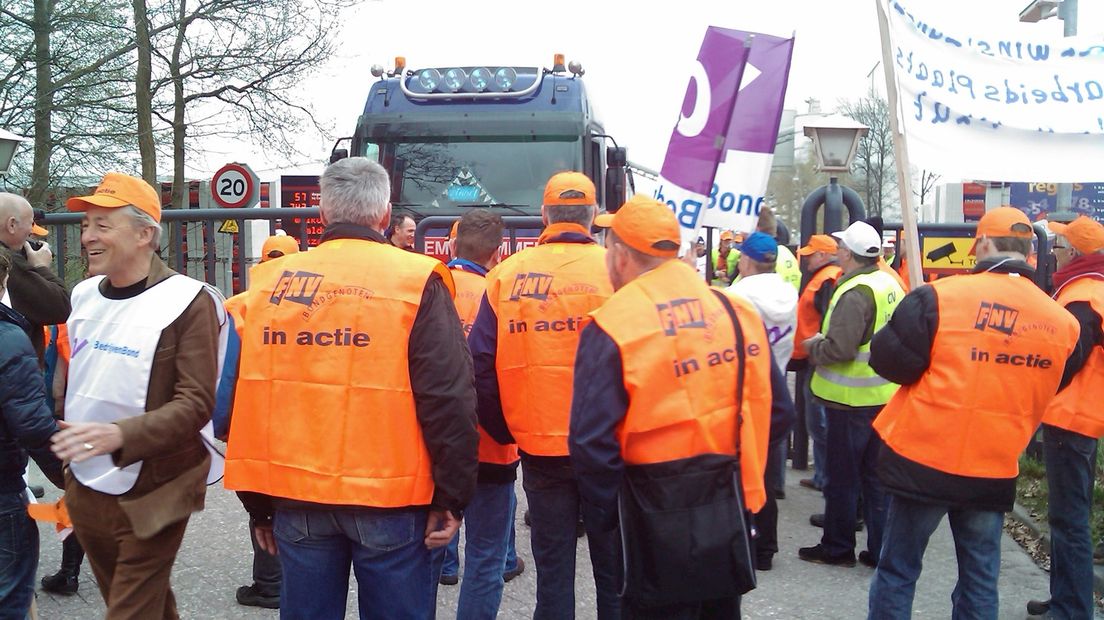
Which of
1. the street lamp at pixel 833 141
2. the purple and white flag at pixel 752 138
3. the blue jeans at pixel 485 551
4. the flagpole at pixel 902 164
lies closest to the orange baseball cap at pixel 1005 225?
the flagpole at pixel 902 164

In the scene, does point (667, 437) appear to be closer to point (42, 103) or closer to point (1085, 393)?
point (1085, 393)

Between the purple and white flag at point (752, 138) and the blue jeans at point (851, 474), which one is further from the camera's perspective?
the blue jeans at point (851, 474)

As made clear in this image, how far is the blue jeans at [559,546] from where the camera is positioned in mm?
3840

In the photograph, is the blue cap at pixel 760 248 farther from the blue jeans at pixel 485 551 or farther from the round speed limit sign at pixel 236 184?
the round speed limit sign at pixel 236 184

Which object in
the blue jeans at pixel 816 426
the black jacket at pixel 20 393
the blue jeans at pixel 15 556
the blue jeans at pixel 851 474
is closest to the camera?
the black jacket at pixel 20 393

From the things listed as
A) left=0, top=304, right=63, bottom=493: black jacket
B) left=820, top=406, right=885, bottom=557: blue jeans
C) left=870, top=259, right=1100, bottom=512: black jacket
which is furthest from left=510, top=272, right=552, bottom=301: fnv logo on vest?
left=820, top=406, right=885, bottom=557: blue jeans

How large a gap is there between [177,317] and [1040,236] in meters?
6.83

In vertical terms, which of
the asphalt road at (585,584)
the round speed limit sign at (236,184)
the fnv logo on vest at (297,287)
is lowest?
the asphalt road at (585,584)

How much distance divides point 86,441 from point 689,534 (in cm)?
185

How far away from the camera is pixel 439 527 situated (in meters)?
3.02

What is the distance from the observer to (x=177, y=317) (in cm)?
319

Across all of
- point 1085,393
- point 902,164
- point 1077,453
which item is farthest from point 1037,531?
point 902,164

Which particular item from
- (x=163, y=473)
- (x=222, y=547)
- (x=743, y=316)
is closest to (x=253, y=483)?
(x=163, y=473)

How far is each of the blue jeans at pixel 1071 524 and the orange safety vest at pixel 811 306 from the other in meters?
1.98
